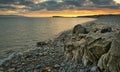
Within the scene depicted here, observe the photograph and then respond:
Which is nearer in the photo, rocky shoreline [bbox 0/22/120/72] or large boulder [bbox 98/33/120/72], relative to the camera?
large boulder [bbox 98/33/120/72]

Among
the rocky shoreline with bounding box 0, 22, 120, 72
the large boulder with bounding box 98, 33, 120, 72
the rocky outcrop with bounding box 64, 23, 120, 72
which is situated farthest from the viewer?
the rocky shoreline with bounding box 0, 22, 120, 72

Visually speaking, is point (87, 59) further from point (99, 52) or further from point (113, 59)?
point (113, 59)

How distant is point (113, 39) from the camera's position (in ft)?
41.1

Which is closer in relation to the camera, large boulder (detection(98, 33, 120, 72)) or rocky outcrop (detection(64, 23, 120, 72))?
large boulder (detection(98, 33, 120, 72))

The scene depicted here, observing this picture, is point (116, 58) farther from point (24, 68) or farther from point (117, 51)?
point (24, 68)

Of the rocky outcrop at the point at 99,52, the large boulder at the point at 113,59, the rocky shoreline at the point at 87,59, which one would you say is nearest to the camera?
the large boulder at the point at 113,59

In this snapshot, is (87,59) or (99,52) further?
→ (87,59)

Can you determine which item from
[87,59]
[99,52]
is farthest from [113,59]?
[87,59]

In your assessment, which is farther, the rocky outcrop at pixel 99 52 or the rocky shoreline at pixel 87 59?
the rocky shoreline at pixel 87 59

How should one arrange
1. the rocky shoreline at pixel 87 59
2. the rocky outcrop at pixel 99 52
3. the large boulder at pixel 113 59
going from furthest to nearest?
the rocky shoreline at pixel 87 59 < the rocky outcrop at pixel 99 52 < the large boulder at pixel 113 59

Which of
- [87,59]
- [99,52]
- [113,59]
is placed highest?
[113,59]

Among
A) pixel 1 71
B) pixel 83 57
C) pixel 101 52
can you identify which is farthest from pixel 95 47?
pixel 1 71

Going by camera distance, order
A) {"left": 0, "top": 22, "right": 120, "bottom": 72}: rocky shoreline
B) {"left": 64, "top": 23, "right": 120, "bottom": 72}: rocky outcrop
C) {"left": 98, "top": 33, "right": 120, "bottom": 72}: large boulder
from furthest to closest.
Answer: {"left": 0, "top": 22, "right": 120, "bottom": 72}: rocky shoreline → {"left": 64, "top": 23, "right": 120, "bottom": 72}: rocky outcrop → {"left": 98, "top": 33, "right": 120, "bottom": 72}: large boulder

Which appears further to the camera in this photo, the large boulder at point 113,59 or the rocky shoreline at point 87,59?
the rocky shoreline at point 87,59
